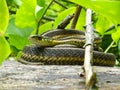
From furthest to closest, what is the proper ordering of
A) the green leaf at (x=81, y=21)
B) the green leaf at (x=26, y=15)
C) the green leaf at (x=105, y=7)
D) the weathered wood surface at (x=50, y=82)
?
the green leaf at (x=81, y=21), the green leaf at (x=26, y=15), the weathered wood surface at (x=50, y=82), the green leaf at (x=105, y=7)

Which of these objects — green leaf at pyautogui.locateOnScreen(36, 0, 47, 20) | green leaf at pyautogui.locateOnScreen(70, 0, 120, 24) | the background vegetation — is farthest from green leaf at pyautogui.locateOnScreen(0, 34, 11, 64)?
green leaf at pyautogui.locateOnScreen(36, 0, 47, 20)

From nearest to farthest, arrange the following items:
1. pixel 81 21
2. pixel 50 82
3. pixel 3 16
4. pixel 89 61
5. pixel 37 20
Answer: pixel 3 16
pixel 89 61
pixel 50 82
pixel 37 20
pixel 81 21

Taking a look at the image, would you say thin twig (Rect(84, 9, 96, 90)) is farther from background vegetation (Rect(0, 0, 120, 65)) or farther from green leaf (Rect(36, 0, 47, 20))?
→ green leaf (Rect(36, 0, 47, 20))

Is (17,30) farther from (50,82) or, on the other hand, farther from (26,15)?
(50,82)

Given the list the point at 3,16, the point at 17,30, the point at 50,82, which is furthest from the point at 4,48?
the point at 17,30

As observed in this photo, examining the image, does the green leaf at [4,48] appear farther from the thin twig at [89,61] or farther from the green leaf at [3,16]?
the thin twig at [89,61]

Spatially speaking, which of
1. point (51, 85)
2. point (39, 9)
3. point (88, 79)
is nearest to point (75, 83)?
point (51, 85)

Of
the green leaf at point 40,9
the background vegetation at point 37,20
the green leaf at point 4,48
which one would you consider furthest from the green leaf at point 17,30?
the green leaf at point 4,48
